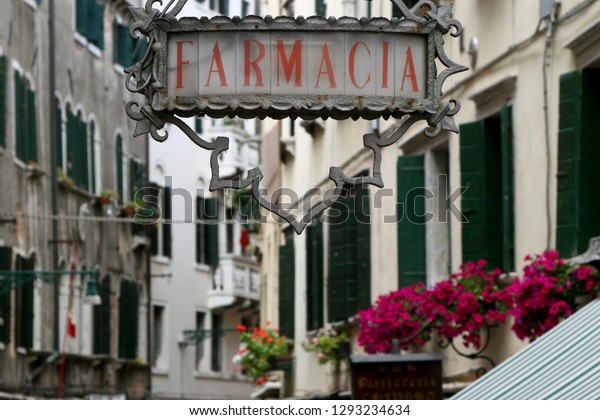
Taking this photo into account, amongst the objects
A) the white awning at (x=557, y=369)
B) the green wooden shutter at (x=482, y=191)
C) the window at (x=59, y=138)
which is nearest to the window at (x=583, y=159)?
the white awning at (x=557, y=369)

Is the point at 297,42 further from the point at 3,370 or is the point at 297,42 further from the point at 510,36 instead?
the point at 3,370

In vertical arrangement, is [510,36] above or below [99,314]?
above

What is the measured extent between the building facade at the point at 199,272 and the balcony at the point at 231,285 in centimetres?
2

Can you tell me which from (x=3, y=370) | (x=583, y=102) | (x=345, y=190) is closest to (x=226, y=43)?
(x=345, y=190)

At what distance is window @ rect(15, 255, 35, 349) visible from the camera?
2762 centimetres

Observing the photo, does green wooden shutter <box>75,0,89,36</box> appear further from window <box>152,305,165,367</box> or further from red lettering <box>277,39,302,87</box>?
red lettering <box>277,39,302,87</box>

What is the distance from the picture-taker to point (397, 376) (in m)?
15.0

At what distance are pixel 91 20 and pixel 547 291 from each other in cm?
2371

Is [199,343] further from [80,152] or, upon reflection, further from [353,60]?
[353,60]

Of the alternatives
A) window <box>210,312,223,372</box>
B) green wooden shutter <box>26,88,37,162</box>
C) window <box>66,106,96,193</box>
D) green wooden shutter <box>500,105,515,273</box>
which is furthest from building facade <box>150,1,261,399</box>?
green wooden shutter <box>500,105,515,273</box>

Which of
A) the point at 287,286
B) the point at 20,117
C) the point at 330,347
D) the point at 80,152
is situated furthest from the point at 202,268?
the point at 330,347

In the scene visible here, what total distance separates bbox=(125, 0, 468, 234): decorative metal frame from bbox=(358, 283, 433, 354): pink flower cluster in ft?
28.3

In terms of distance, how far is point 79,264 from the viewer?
3475cm

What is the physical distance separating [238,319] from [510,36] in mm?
34644
